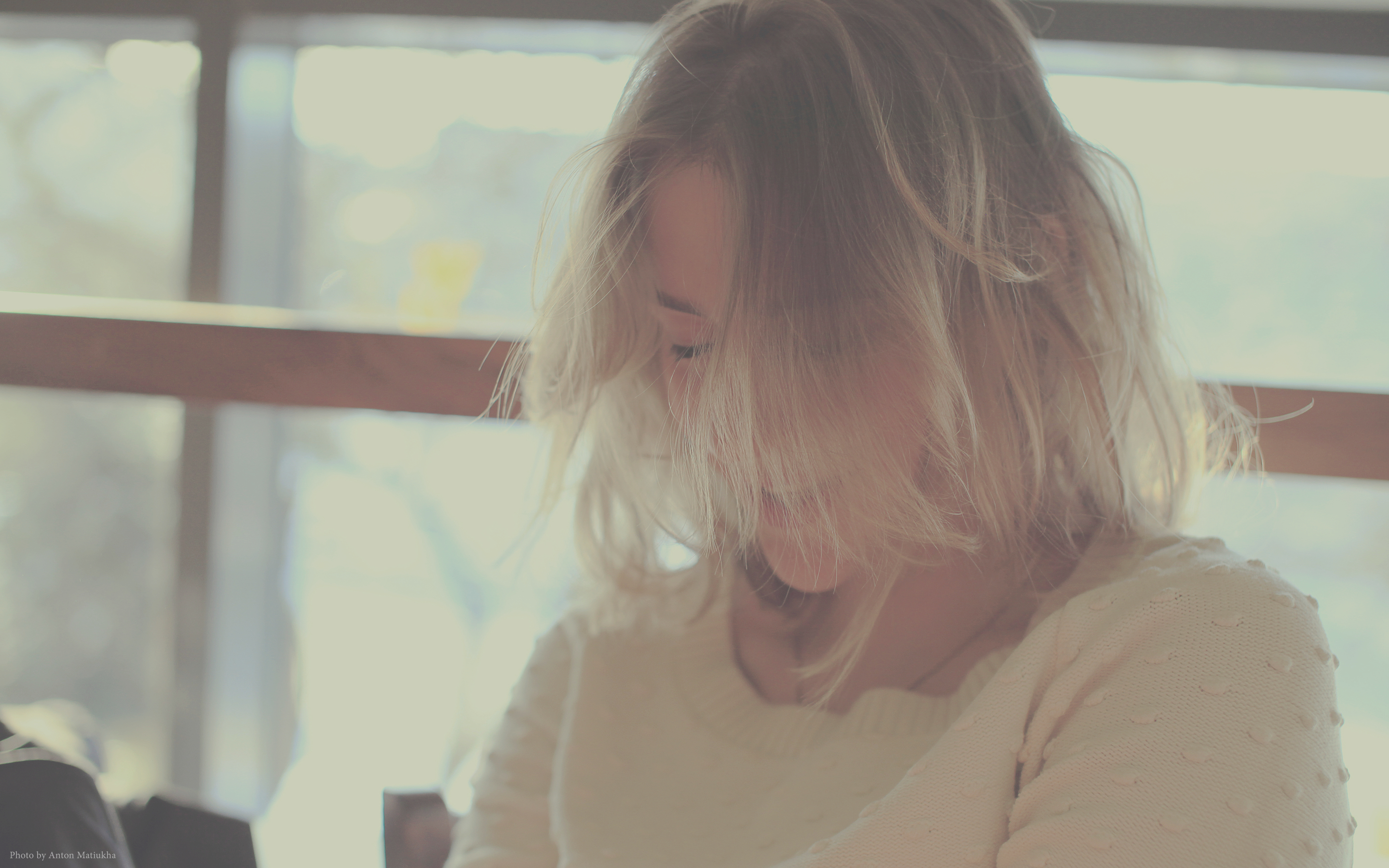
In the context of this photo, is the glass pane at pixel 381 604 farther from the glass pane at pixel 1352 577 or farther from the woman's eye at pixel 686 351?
the glass pane at pixel 1352 577

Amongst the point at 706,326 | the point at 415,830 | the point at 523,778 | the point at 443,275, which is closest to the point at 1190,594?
the point at 706,326

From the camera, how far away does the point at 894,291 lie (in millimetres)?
466

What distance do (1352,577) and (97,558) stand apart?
173 cm

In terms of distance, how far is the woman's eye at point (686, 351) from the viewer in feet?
1.69

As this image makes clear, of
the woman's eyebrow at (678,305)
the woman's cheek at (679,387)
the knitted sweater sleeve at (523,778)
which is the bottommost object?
the knitted sweater sleeve at (523,778)

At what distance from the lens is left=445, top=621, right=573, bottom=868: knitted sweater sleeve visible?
0.61 meters

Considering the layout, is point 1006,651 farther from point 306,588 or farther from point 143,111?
point 143,111

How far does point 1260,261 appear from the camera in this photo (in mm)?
1044

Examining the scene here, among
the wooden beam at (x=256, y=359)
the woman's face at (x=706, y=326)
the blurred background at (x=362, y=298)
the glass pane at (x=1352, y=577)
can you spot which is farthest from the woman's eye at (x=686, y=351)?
the glass pane at (x=1352, y=577)

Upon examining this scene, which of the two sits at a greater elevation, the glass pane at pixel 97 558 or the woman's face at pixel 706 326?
the woman's face at pixel 706 326

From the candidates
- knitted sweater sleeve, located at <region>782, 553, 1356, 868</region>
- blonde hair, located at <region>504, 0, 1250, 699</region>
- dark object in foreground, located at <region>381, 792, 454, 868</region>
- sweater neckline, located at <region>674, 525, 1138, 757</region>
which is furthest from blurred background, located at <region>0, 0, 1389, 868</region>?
knitted sweater sleeve, located at <region>782, 553, 1356, 868</region>

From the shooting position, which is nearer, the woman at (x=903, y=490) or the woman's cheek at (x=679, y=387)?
the woman at (x=903, y=490)

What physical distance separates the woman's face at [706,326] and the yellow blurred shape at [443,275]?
2.16 ft

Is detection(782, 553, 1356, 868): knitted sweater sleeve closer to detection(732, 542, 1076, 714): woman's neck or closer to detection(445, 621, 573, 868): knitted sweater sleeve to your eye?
detection(732, 542, 1076, 714): woman's neck
